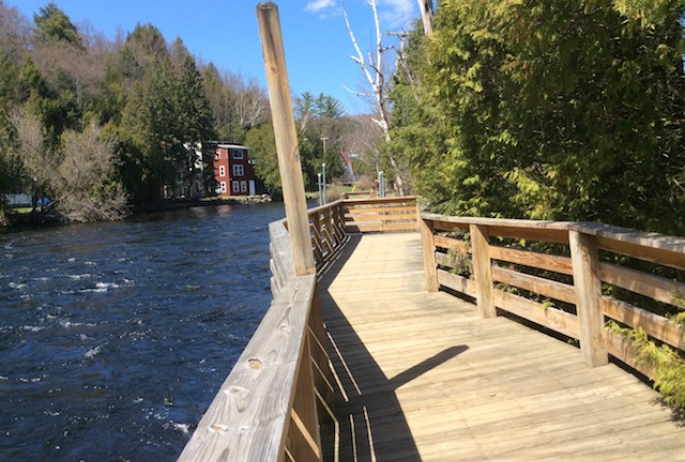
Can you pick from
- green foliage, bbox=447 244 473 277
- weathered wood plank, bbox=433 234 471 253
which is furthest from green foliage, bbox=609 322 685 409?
green foliage, bbox=447 244 473 277

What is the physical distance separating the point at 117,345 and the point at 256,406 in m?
8.73

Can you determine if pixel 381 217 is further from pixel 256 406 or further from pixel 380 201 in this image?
pixel 256 406

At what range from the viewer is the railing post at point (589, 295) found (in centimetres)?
354

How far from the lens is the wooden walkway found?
2.71 meters

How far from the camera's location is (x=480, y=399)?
335cm

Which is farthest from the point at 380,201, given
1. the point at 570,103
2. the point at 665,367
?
the point at 665,367

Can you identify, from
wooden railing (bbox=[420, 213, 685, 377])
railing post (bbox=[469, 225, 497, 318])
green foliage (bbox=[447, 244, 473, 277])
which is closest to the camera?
wooden railing (bbox=[420, 213, 685, 377])

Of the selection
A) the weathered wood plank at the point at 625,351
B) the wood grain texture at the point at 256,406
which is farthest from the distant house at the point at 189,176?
the wood grain texture at the point at 256,406

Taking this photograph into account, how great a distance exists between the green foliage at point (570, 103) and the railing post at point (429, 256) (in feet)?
2.67

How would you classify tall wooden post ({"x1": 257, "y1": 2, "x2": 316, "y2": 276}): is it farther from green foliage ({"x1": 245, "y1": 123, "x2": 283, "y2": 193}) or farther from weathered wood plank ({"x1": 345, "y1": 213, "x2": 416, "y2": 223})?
green foliage ({"x1": 245, "y1": 123, "x2": 283, "y2": 193})

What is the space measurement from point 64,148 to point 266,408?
40.9 meters

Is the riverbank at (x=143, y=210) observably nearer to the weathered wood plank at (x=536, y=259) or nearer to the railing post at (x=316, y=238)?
the railing post at (x=316, y=238)

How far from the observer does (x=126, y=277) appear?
1544 cm

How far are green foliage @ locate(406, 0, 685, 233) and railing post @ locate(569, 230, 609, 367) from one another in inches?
20.5
